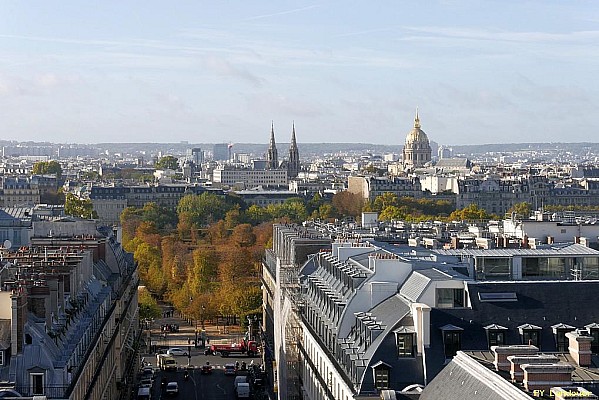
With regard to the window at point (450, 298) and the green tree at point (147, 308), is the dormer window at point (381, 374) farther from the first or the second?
the green tree at point (147, 308)

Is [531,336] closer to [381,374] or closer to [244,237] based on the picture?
[381,374]

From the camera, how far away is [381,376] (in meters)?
39.6

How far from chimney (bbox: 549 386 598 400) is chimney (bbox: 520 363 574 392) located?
49 centimetres

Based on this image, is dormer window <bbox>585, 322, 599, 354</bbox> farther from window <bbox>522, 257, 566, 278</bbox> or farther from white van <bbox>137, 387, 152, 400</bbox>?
white van <bbox>137, 387, 152, 400</bbox>

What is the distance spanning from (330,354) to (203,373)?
3195 cm

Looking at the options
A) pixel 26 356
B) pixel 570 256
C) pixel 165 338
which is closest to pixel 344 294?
pixel 570 256

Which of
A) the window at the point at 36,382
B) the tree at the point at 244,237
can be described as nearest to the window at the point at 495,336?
the window at the point at 36,382

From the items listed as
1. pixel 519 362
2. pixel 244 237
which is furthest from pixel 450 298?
pixel 244 237

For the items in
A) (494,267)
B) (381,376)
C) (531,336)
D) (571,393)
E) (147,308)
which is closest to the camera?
(571,393)

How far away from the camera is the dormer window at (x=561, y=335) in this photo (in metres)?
40.0

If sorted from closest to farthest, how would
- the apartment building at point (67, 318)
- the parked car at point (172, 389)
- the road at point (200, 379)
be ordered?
the apartment building at point (67, 318) < the parked car at point (172, 389) < the road at point (200, 379)

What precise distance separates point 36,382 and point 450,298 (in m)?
12.0

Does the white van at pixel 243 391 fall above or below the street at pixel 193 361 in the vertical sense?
above

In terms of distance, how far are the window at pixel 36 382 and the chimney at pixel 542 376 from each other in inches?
640
